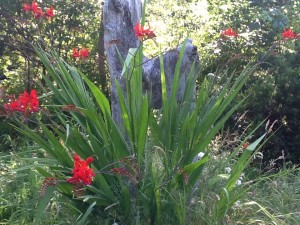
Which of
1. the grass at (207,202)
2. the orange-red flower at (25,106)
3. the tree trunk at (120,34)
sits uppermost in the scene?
the tree trunk at (120,34)

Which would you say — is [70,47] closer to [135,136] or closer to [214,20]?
[214,20]

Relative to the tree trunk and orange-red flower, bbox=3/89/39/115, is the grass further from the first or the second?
the tree trunk

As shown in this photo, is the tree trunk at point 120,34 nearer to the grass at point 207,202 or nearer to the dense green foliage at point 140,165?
the dense green foliage at point 140,165

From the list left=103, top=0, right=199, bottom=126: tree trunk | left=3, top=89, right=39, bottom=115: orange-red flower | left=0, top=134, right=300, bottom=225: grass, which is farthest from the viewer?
left=103, top=0, right=199, bottom=126: tree trunk

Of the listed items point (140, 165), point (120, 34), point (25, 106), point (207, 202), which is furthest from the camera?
point (120, 34)

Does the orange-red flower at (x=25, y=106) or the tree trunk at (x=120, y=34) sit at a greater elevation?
the tree trunk at (x=120, y=34)

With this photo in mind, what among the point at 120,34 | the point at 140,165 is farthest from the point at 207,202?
the point at 120,34

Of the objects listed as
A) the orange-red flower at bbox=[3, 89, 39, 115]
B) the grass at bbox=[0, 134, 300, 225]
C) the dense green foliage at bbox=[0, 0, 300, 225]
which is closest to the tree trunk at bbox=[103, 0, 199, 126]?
the dense green foliage at bbox=[0, 0, 300, 225]

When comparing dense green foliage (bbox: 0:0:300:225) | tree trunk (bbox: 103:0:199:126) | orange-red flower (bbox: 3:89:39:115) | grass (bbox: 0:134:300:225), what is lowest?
grass (bbox: 0:134:300:225)

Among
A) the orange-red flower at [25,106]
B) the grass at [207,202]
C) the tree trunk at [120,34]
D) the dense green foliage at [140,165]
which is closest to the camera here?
the orange-red flower at [25,106]

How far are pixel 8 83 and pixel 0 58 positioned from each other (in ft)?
1.24

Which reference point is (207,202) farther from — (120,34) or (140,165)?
(120,34)

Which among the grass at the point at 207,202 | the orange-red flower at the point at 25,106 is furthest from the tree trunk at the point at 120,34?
the orange-red flower at the point at 25,106

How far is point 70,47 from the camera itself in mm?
8562
